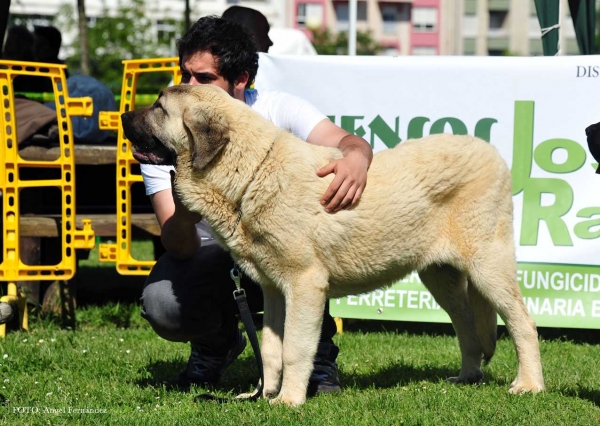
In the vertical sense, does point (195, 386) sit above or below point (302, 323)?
below

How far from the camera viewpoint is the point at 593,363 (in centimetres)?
525

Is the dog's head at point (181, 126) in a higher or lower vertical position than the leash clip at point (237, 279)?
higher

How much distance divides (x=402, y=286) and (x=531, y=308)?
0.91m

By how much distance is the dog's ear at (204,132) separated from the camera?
12.5 feet

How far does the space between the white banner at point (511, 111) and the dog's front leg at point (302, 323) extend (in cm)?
239

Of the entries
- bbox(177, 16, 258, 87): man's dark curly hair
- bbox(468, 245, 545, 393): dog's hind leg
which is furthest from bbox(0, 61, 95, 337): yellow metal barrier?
bbox(468, 245, 545, 393): dog's hind leg

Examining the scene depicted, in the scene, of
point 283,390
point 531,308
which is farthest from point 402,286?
point 283,390

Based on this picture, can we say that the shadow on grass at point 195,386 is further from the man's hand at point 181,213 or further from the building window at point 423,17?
the building window at point 423,17

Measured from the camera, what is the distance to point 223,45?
4.26 meters

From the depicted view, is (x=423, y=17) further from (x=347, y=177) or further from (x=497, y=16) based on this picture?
(x=347, y=177)

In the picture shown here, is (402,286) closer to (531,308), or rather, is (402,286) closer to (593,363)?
(531,308)

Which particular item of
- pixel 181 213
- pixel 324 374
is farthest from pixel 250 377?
pixel 181 213

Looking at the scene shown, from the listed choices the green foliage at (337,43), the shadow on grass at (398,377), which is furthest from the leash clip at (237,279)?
the green foliage at (337,43)

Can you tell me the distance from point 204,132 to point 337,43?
1721 inches
